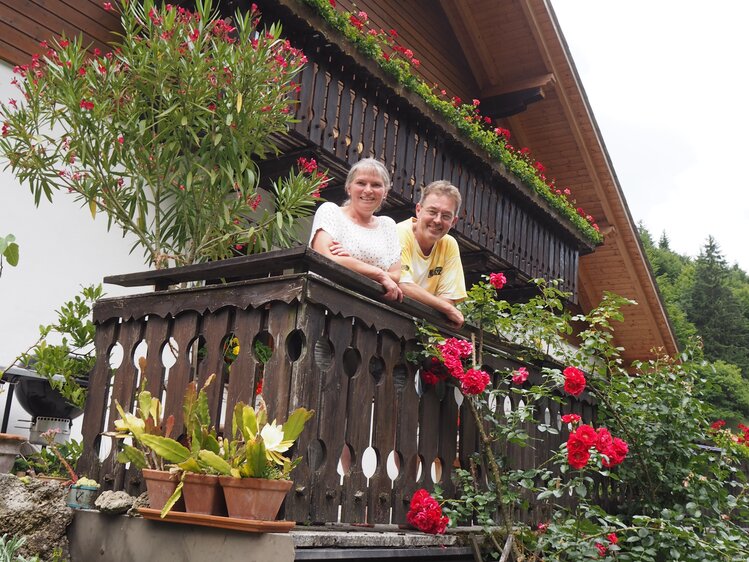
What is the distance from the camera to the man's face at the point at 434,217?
430 cm

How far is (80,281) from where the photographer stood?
6.38 m

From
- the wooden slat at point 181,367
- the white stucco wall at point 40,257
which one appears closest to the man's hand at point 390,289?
the wooden slat at point 181,367

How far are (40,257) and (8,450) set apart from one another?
3.09 m

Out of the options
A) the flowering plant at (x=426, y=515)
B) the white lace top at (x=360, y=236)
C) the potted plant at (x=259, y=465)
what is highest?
the white lace top at (x=360, y=236)

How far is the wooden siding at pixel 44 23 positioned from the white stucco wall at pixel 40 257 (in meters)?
0.21

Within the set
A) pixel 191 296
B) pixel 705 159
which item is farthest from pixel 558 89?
pixel 705 159

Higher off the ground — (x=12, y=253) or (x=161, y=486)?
(x=12, y=253)

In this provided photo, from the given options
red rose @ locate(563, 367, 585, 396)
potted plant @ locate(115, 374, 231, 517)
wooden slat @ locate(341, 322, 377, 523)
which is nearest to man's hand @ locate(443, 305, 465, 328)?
red rose @ locate(563, 367, 585, 396)

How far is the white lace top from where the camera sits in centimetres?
379

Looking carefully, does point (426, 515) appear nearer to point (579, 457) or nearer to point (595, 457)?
point (579, 457)

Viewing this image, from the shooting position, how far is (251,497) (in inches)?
95.2

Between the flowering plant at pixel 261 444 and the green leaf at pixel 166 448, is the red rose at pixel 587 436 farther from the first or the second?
the green leaf at pixel 166 448

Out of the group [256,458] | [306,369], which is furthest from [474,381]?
[256,458]

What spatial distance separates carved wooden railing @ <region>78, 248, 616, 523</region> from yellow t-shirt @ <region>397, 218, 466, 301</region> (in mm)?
780
